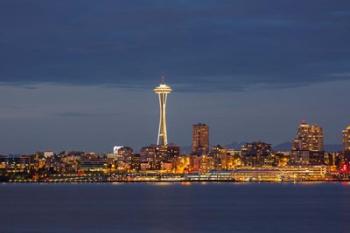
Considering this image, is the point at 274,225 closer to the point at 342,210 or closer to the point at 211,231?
the point at 211,231

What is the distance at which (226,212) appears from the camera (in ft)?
316

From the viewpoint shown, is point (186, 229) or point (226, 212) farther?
point (226, 212)

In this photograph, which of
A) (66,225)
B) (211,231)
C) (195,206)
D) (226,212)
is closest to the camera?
(211,231)

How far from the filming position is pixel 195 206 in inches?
4309

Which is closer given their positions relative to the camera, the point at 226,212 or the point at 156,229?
the point at 156,229

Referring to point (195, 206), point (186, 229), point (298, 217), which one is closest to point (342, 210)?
point (298, 217)

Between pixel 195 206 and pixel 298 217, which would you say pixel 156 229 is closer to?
pixel 298 217

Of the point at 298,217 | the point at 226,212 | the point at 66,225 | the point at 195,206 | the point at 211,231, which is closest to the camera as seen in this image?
the point at 211,231

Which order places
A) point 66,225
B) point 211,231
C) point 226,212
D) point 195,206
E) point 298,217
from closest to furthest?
point 211,231, point 66,225, point 298,217, point 226,212, point 195,206

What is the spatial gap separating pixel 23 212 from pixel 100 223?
2032 cm

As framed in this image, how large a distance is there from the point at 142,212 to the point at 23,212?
41.3ft

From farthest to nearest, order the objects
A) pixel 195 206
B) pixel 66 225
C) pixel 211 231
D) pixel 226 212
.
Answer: pixel 195 206, pixel 226 212, pixel 66 225, pixel 211 231

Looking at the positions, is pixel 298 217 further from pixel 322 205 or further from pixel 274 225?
pixel 322 205

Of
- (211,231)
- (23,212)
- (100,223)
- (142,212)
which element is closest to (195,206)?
(142,212)
